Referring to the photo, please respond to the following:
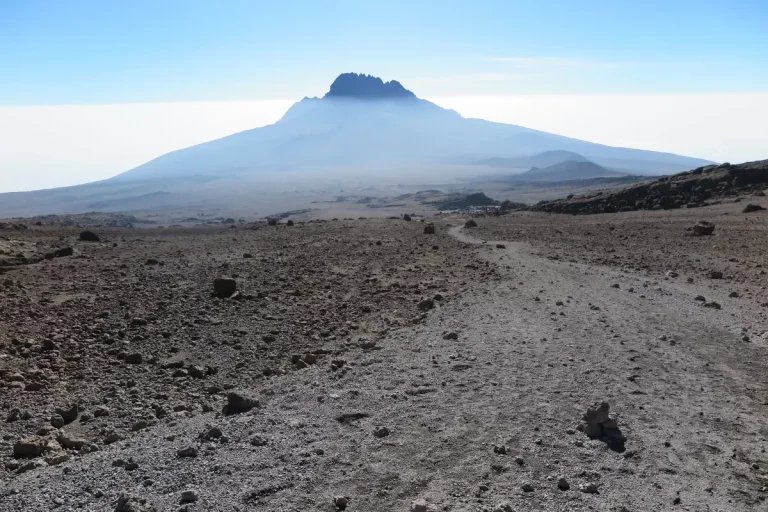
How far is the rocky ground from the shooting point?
15.2 ft

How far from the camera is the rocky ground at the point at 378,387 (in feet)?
15.2

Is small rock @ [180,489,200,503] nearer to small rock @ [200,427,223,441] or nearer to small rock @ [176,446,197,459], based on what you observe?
small rock @ [176,446,197,459]

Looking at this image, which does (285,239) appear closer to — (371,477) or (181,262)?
(181,262)

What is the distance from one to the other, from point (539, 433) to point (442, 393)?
48.5 inches

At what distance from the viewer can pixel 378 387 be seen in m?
6.64

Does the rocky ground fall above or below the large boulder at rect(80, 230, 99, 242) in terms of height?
below

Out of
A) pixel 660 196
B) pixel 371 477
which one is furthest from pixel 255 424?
pixel 660 196

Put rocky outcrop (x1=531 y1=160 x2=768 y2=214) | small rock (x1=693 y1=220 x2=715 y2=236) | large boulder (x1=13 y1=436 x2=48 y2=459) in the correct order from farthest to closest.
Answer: rocky outcrop (x1=531 y1=160 x2=768 y2=214) → small rock (x1=693 y1=220 x2=715 y2=236) → large boulder (x1=13 y1=436 x2=48 y2=459)

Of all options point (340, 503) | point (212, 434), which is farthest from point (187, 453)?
point (340, 503)

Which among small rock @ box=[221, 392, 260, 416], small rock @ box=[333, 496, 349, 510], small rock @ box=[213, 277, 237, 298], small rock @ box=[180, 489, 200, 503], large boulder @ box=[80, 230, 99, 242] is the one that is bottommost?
small rock @ box=[333, 496, 349, 510]

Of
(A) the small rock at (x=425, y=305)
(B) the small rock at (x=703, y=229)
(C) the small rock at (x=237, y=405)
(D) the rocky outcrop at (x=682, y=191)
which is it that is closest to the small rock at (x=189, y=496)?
(C) the small rock at (x=237, y=405)

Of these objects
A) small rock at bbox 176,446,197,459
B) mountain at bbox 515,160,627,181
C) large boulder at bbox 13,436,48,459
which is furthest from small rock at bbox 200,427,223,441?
mountain at bbox 515,160,627,181

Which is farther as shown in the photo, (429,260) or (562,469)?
(429,260)

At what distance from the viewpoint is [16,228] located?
18.8 m
